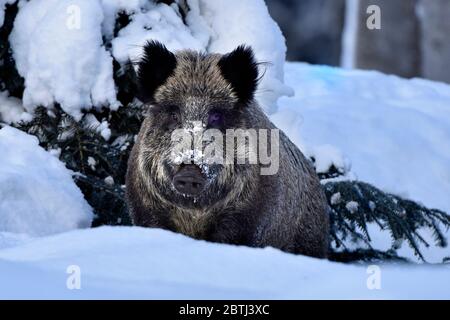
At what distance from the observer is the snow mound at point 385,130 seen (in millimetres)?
9648

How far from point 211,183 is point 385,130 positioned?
5.24m

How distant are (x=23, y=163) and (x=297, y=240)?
6.12 feet

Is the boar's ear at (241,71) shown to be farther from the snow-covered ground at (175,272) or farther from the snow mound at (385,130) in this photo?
the snow mound at (385,130)

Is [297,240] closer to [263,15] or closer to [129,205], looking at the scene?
[129,205]

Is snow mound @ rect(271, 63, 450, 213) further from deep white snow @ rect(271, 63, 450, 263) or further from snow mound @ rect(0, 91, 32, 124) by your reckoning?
snow mound @ rect(0, 91, 32, 124)

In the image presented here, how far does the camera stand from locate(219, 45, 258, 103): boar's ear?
5801 mm

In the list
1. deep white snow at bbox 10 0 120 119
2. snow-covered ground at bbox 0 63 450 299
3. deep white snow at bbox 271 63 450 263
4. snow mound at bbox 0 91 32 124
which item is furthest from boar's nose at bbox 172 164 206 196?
deep white snow at bbox 271 63 450 263

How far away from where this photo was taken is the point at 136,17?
24.3 ft

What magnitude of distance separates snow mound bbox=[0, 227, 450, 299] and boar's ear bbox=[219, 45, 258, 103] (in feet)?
5.84

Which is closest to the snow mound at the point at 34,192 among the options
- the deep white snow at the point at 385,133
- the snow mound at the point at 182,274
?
the deep white snow at the point at 385,133

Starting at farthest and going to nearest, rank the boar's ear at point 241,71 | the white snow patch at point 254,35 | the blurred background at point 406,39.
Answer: the blurred background at point 406,39
the white snow patch at point 254,35
the boar's ear at point 241,71

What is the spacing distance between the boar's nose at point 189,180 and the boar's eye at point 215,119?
491 millimetres

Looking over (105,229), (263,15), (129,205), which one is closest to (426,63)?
(263,15)

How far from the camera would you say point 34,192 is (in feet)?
21.6
